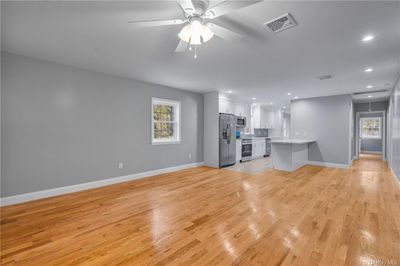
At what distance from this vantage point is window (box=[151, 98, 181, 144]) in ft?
17.1

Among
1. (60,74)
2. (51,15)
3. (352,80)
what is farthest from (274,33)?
(60,74)

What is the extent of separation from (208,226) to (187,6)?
2.52 m

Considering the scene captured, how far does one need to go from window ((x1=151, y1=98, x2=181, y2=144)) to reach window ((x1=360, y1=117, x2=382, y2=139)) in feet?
33.4

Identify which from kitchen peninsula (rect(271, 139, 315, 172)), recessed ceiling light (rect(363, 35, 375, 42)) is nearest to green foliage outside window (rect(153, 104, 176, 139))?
kitchen peninsula (rect(271, 139, 315, 172))

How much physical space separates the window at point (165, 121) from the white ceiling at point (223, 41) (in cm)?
112

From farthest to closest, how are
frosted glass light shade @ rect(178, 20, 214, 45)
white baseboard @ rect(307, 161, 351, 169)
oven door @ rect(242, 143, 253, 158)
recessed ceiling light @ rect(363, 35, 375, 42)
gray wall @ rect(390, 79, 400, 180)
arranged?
oven door @ rect(242, 143, 253, 158)
white baseboard @ rect(307, 161, 351, 169)
gray wall @ rect(390, 79, 400, 180)
recessed ceiling light @ rect(363, 35, 375, 42)
frosted glass light shade @ rect(178, 20, 214, 45)

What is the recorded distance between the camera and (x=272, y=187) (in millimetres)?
4004

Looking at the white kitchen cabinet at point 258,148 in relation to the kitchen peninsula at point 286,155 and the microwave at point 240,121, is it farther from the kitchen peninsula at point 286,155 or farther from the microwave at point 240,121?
the kitchen peninsula at point 286,155

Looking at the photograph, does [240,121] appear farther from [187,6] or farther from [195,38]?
[187,6]

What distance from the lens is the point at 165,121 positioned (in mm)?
5465

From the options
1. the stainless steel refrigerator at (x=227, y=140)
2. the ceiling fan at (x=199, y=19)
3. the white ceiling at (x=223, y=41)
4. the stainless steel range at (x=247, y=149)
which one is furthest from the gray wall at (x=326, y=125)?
the ceiling fan at (x=199, y=19)

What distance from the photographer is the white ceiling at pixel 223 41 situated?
76.5 inches

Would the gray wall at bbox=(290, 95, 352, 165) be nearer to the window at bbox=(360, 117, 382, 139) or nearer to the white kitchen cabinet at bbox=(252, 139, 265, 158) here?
the white kitchen cabinet at bbox=(252, 139, 265, 158)

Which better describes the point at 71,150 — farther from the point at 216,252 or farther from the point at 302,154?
the point at 302,154
